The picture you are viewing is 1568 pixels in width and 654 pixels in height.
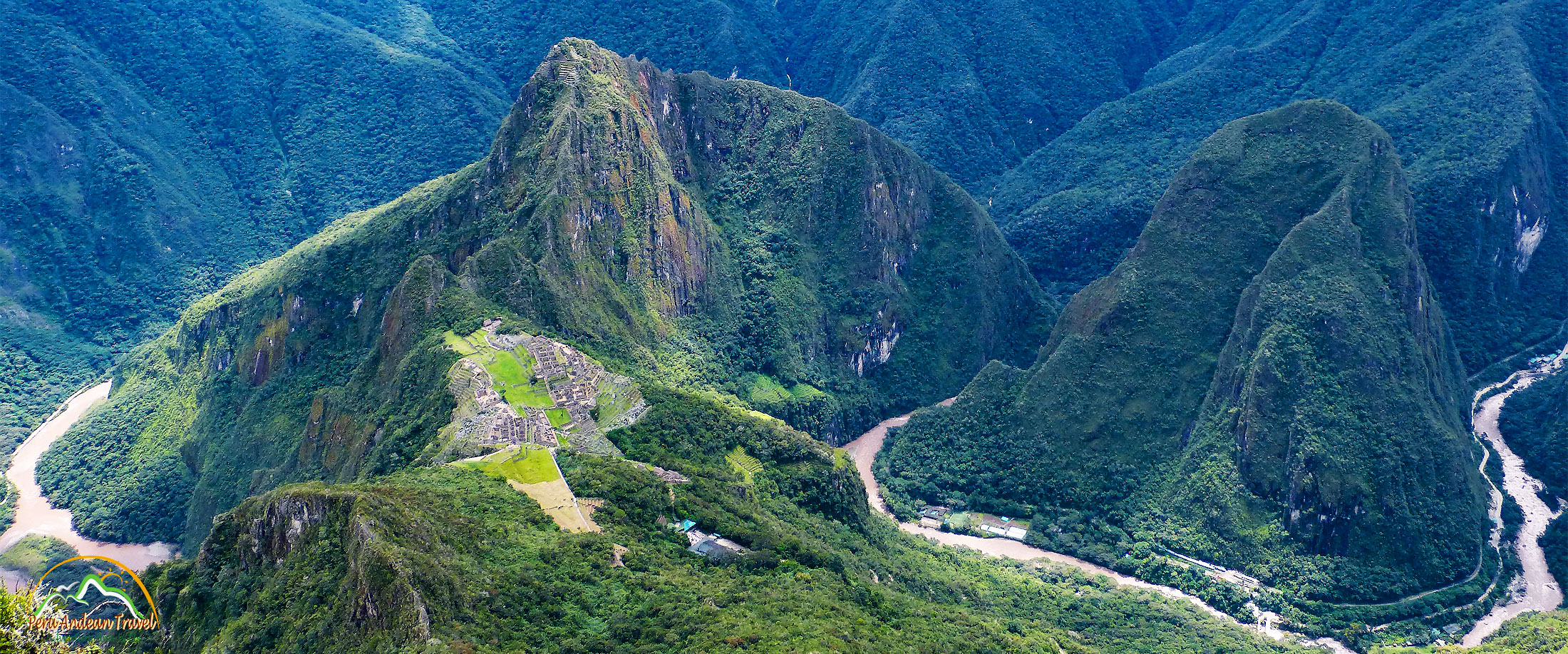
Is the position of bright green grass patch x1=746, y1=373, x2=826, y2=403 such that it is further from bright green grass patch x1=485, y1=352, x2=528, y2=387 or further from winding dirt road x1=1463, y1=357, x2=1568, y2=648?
winding dirt road x1=1463, y1=357, x2=1568, y2=648

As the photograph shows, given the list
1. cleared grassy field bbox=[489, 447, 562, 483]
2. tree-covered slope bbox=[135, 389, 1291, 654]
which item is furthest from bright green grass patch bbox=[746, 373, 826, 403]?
cleared grassy field bbox=[489, 447, 562, 483]

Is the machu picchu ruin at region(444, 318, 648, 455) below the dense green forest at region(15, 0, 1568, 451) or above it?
below

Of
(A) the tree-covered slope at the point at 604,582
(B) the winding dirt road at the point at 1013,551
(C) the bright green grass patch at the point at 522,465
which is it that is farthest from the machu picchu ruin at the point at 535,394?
(B) the winding dirt road at the point at 1013,551

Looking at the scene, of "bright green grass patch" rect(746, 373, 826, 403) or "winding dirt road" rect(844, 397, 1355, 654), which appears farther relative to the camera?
"bright green grass patch" rect(746, 373, 826, 403)

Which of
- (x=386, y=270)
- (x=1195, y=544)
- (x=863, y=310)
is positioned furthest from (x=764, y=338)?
(x=1195, y=544)

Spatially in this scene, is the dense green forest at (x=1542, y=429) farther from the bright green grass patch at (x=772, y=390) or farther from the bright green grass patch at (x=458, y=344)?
the bright green grass patch at (x=458, y=344)

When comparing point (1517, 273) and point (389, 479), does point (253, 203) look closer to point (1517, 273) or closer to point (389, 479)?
point (389, 479)

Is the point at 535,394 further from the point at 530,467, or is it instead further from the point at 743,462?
the point at 743,462
